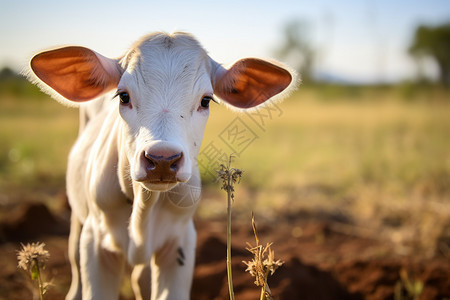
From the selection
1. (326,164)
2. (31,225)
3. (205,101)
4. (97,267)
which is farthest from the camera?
(326,164)

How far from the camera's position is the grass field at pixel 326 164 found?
5893mm

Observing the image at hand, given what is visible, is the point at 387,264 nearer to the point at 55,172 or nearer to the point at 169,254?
the point at 169,254

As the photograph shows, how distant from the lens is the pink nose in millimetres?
2088

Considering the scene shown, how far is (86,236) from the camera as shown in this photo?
10.2ft

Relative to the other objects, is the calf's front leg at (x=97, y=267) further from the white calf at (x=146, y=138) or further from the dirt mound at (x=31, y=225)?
the dirt mound at (x=31, y=225)

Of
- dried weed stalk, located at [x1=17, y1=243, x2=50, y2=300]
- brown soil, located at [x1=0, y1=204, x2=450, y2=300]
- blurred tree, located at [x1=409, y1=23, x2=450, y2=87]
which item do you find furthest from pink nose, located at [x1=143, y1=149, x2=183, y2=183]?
blurred tree, located at [x1=409, y1=23, x2=450, y2=87]

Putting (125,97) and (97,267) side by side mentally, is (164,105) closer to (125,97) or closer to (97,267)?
(125,97)

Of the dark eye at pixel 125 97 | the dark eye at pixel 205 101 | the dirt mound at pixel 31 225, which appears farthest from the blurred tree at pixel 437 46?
the dark eye at pixel 125 97

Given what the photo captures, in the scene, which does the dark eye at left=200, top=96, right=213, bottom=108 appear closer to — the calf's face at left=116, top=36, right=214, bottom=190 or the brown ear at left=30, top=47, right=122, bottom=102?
the calf's face at left=116, top=36, right=214, bottom=190

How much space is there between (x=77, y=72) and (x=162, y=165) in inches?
43.9

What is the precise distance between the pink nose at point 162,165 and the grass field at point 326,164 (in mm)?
661

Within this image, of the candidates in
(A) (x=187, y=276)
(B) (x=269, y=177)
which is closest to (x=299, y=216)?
(B) (x=269, y=177)

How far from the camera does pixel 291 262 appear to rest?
4203 mm

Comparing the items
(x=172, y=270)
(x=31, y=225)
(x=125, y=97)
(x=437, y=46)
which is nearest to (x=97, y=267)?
(x=172, y=270)
